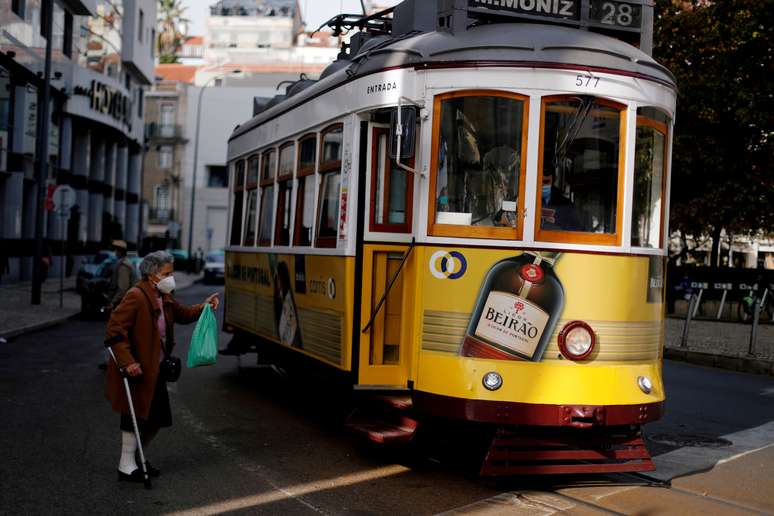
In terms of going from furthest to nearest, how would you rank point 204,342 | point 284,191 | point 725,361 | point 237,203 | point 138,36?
1. point 138,36
2. point 725,361
3. point 237,203
4. point 284,191
5. point 204,342

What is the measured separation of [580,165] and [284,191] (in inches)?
149

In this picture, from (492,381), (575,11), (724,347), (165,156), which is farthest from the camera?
(165,156)

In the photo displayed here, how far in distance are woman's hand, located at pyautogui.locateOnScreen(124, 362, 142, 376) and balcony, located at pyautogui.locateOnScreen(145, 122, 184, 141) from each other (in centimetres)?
6139

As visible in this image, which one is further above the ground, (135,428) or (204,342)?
(204,342)

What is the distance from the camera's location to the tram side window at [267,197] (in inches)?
417

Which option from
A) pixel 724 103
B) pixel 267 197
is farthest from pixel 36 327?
pixel 724 103

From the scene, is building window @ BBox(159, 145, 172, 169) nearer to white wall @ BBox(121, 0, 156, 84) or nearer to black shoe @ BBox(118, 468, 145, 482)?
white wall @ BBox(121, 0, 156, 84)

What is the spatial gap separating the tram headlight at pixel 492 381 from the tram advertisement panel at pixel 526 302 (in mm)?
126

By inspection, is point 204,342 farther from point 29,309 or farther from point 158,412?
point 29,309

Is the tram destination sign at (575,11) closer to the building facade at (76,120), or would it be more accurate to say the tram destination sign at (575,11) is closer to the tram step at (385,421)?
the tram step at (385,421)

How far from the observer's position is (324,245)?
8523 millimetres

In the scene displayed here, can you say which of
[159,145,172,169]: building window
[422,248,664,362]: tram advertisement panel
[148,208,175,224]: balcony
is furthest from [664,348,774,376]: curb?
[159,145,172,169]: building window

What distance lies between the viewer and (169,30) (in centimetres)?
8050

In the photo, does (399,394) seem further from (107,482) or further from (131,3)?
(131,3)
